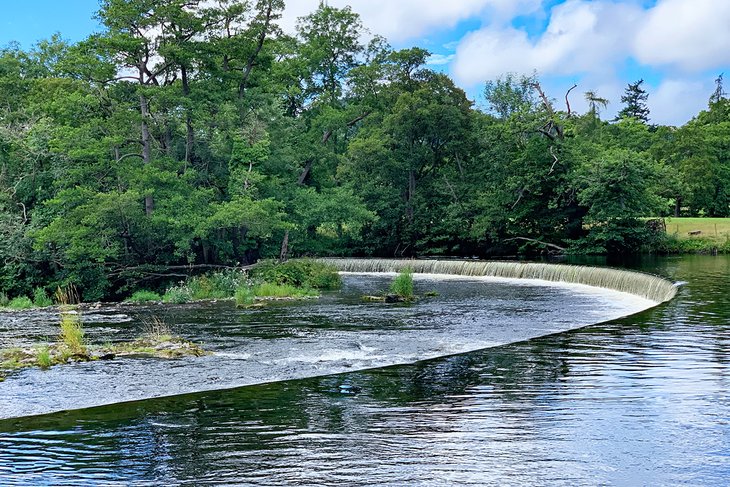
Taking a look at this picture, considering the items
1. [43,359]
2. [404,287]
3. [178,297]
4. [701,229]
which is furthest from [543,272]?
[43,359]

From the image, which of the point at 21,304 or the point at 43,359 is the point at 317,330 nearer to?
the point at 43,359

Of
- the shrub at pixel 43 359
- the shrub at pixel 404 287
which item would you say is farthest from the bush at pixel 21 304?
the shrub at pixel 43 359

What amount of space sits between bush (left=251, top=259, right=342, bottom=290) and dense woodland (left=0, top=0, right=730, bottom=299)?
2.57 metres

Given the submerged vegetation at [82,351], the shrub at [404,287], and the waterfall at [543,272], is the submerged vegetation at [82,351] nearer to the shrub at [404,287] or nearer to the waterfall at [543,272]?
the shrub at [404,287]

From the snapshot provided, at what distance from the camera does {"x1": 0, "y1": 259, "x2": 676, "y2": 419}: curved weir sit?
13.5 meters

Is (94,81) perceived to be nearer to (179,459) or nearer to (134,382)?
(134,382)

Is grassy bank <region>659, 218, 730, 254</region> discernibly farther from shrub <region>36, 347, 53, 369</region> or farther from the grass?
shrub <region>36, 347, 53, 369</region>

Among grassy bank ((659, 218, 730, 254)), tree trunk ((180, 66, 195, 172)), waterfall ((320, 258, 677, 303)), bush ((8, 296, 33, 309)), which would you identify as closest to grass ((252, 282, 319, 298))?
waterfall ((320, 258, 677, 303))

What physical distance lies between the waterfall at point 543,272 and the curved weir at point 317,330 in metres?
0.07

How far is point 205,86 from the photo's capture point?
3788cm

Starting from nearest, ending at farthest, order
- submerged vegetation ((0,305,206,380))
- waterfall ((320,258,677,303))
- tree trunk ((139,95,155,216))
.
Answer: submerged vegetation ((0,305,206,380)) < waterfall ((320,258,677,303)) < tree trunk ((139,95,155,216))

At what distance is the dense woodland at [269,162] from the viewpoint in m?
34.1

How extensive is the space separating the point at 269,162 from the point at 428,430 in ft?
101

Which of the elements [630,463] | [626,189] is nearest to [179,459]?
[630,463]
